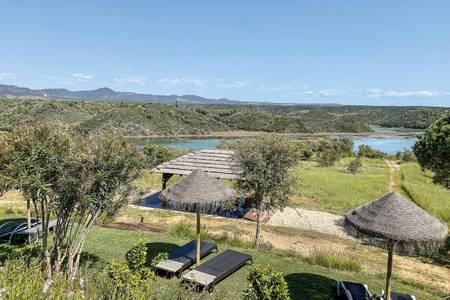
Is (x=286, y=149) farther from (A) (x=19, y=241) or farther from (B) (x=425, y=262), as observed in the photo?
(A) (x=19, y=241)

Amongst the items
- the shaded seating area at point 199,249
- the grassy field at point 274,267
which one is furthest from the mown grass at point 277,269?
the shaded seating area at point 199,249

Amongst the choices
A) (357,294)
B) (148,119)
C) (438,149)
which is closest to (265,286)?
(357,294)

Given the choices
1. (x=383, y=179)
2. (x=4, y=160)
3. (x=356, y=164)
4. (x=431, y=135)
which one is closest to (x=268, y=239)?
(x=431, y=135)

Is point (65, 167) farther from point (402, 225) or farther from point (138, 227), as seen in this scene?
point (138, 227)

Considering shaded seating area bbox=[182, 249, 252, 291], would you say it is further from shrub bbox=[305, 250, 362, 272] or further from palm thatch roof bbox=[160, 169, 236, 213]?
shrub bbox=[305, 250, 362, 272]

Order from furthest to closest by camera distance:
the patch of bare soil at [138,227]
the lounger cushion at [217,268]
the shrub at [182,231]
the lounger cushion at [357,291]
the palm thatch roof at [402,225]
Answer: the patch of bare soil at [138,227] → the shrub at [182,231] → the lounger cushion at [217,268] → the lounger cushion at [357,291] → the palm thatch roof at [402,225]

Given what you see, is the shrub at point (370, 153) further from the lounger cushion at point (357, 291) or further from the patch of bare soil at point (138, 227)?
the lounger cushion at point (357, 291)

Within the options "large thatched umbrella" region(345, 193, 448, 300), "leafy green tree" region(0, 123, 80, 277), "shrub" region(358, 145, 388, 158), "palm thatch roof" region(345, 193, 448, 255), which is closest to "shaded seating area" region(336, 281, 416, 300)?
"large thatched umbrella" region(345, 193, 448, 300)

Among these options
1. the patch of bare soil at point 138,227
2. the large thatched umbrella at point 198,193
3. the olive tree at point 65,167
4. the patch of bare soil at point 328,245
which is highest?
the olive tree at point 65,167
